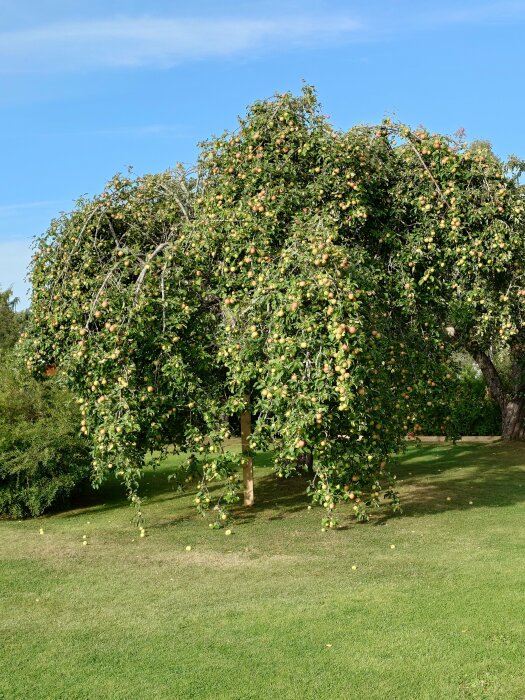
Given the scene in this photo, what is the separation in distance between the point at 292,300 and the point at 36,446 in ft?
17.1

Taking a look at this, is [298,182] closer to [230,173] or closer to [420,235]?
[230,173]

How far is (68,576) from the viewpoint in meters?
8.28

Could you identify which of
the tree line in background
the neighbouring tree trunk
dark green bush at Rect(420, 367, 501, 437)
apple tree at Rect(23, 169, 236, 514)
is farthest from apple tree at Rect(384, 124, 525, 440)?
dark green bush at Rect(420, 367, 501, 437)

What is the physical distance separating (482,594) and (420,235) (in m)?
4.77

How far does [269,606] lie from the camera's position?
6.82 m

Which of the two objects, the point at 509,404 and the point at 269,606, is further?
the point at 509,404

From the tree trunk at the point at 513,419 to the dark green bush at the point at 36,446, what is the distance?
1138cm

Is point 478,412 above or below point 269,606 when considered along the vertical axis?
above

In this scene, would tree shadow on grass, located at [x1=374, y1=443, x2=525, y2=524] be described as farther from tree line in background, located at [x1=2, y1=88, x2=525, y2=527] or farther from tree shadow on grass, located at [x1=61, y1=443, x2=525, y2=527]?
tree line in background, located at [x1=2, y1=88, x2=525, y2=527]

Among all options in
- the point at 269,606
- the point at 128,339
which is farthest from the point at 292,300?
the point at 269,606

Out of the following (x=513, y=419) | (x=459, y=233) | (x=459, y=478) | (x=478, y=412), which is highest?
(x=459, y=233)

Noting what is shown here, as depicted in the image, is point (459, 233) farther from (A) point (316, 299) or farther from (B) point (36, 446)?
(B) point (36, 446)

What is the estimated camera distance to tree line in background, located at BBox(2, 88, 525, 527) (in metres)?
8.27

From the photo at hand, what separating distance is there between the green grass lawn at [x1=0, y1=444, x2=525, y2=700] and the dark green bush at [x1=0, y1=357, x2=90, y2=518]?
0.50m
